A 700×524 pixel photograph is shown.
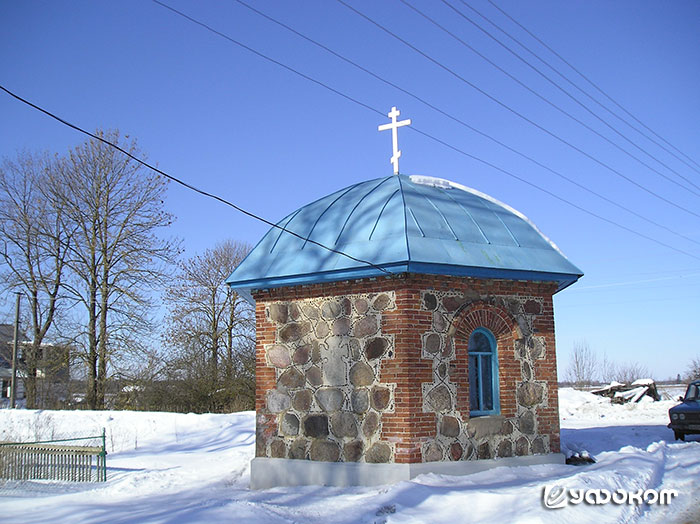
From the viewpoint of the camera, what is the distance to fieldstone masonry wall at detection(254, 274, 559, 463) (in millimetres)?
9406

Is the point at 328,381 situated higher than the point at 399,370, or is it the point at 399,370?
the point at 399,370

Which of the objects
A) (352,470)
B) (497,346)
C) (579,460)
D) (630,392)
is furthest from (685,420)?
(630,392)

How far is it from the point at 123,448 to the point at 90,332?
331 inches

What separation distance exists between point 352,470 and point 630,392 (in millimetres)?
24328

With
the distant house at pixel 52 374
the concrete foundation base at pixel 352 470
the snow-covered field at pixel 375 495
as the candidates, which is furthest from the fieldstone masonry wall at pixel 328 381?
the distant house at pixel 52 374

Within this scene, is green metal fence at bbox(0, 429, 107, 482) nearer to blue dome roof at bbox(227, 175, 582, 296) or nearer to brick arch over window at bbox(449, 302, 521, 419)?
blue dome roof at bbox(227, 175, 582, 296)

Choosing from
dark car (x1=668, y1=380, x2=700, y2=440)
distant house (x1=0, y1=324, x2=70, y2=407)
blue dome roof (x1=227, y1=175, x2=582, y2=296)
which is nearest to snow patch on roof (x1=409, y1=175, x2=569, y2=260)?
blue dome roof (x1=227, y1=175, x2=582, y2=296)

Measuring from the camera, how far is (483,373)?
10.4 metres

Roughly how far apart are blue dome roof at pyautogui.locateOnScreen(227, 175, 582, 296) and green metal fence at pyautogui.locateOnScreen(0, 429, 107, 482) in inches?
180

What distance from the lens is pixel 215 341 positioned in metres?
29.0

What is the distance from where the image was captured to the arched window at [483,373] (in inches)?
402

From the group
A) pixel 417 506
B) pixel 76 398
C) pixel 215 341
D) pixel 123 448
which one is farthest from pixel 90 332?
pixel 417 506

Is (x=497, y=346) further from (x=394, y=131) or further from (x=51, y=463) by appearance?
(x=51, y=463)

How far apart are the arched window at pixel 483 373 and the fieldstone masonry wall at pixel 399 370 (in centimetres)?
13
